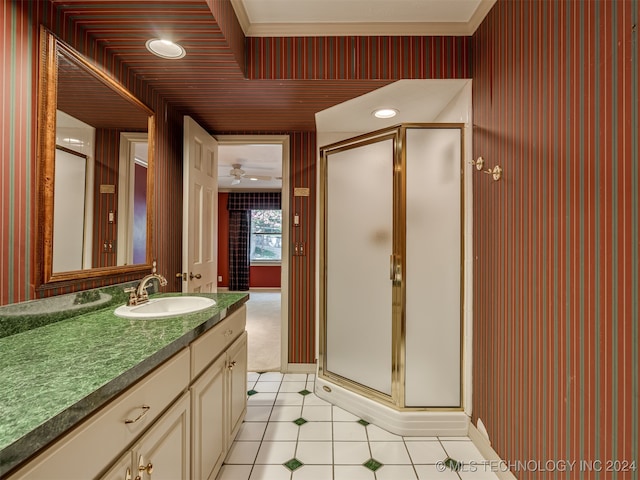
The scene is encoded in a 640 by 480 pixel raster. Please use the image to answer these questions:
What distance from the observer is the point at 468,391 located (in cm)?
184

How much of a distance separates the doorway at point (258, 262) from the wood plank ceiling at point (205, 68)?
333mm

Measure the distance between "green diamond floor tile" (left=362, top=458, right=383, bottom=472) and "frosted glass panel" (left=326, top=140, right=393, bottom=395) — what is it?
1.47 ft

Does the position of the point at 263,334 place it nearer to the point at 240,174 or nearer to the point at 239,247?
the point at 240,174

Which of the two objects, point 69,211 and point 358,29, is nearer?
point 69,211

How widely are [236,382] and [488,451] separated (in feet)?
4.70

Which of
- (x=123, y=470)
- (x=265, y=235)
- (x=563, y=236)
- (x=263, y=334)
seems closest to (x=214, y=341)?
(x=123, y=470)

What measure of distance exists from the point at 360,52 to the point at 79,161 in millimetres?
1664

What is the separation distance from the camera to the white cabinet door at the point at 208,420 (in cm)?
119

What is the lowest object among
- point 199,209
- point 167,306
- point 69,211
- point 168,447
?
point 168,447

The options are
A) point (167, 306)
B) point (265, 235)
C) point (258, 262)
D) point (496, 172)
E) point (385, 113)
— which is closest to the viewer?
point (496, 172)

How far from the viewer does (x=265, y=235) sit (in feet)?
24.9

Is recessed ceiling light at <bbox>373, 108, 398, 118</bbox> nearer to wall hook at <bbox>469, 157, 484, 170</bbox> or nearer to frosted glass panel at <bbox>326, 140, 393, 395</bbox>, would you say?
frosted glass panel at <bbox>326, 140, 393, 395</bbox>

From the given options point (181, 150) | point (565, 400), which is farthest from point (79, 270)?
point (565, 400)

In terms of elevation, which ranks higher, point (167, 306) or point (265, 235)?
point (265, 235)
